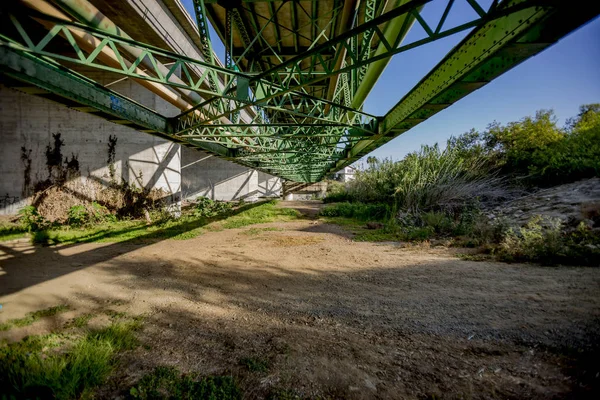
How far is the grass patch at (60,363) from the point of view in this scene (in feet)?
6.07

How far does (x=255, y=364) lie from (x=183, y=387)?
59 centimetres

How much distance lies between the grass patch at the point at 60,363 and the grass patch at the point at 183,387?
0.40 m

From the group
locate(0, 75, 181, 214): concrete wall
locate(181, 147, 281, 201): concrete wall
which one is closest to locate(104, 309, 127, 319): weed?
locate(0, 75, 181, 214): concrete wall

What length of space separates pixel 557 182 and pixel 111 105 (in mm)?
15471

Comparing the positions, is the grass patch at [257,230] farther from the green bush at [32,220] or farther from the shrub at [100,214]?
the green bush at [32,220]

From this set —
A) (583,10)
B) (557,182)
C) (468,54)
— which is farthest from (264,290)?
(557,182)

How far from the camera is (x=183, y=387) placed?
1.96 m

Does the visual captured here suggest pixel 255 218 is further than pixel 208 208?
No

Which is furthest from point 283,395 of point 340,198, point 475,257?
point 340,198

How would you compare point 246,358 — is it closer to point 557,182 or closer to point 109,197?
point 109,197

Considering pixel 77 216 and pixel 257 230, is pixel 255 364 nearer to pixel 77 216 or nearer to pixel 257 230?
pixel 257 230

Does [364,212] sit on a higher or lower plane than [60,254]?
higher

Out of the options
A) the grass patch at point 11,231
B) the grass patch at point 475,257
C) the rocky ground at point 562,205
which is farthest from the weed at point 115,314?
the rocky ground at point 562,205

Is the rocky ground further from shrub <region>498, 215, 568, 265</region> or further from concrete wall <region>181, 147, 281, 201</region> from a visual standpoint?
concrete wall <region>181, 147, 281, 201</region>
